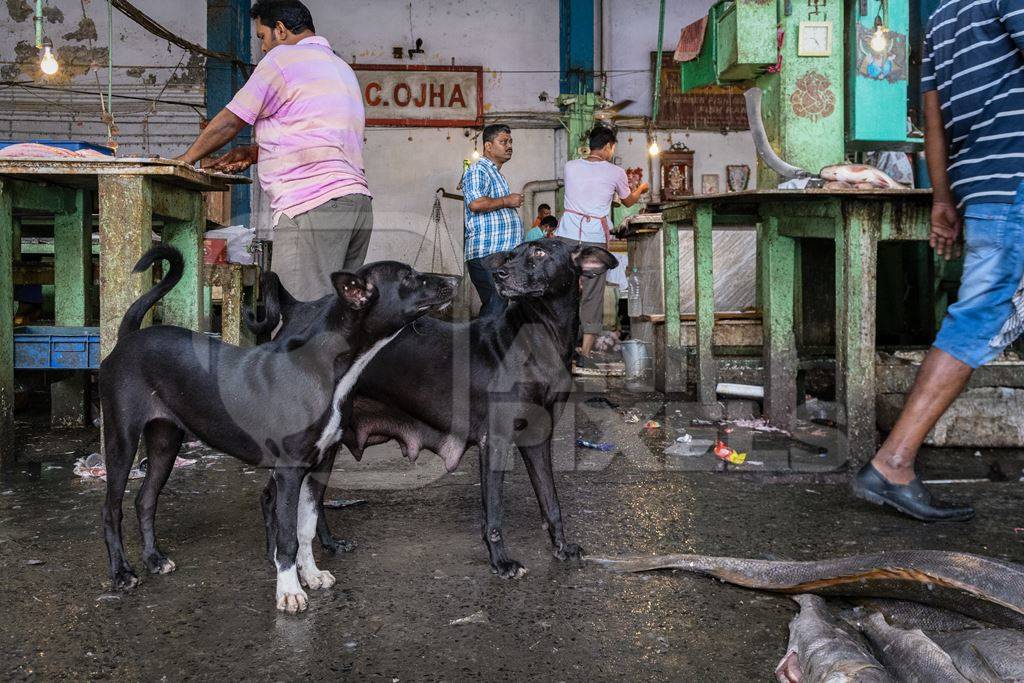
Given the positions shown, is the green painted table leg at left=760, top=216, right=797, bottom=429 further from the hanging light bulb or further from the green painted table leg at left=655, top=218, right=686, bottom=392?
the hanging light bulb

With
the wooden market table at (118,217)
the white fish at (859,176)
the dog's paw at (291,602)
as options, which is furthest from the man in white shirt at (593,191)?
the dog's paw at (291,602)

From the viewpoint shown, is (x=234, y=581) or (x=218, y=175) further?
(x=218, y=175)

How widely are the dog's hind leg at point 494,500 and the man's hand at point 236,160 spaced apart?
227cm

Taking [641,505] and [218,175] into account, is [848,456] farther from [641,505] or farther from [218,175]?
[218,175]

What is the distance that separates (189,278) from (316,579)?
293 centimetres

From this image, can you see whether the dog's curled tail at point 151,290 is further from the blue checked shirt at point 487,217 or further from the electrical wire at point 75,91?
the electrical wire at point 75,91

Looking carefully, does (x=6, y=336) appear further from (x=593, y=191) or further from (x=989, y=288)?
(x=593, y=191)

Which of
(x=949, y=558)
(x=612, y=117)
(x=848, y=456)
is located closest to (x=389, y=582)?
(x=949, y=558)

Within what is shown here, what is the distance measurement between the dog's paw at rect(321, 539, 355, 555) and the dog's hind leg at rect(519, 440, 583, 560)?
738mm

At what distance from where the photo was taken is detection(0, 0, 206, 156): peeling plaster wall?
52.8 feet

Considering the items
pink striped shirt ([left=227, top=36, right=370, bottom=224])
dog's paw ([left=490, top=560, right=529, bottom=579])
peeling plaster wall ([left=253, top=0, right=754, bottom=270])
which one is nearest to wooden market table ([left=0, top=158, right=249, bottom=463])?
pink striped shirt ([left=227, top=36, right=370, bottom=224])

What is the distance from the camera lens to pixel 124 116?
16328 millimetres

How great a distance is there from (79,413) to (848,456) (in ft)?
16.0

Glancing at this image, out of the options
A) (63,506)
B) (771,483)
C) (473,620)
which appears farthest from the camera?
(771,483)
